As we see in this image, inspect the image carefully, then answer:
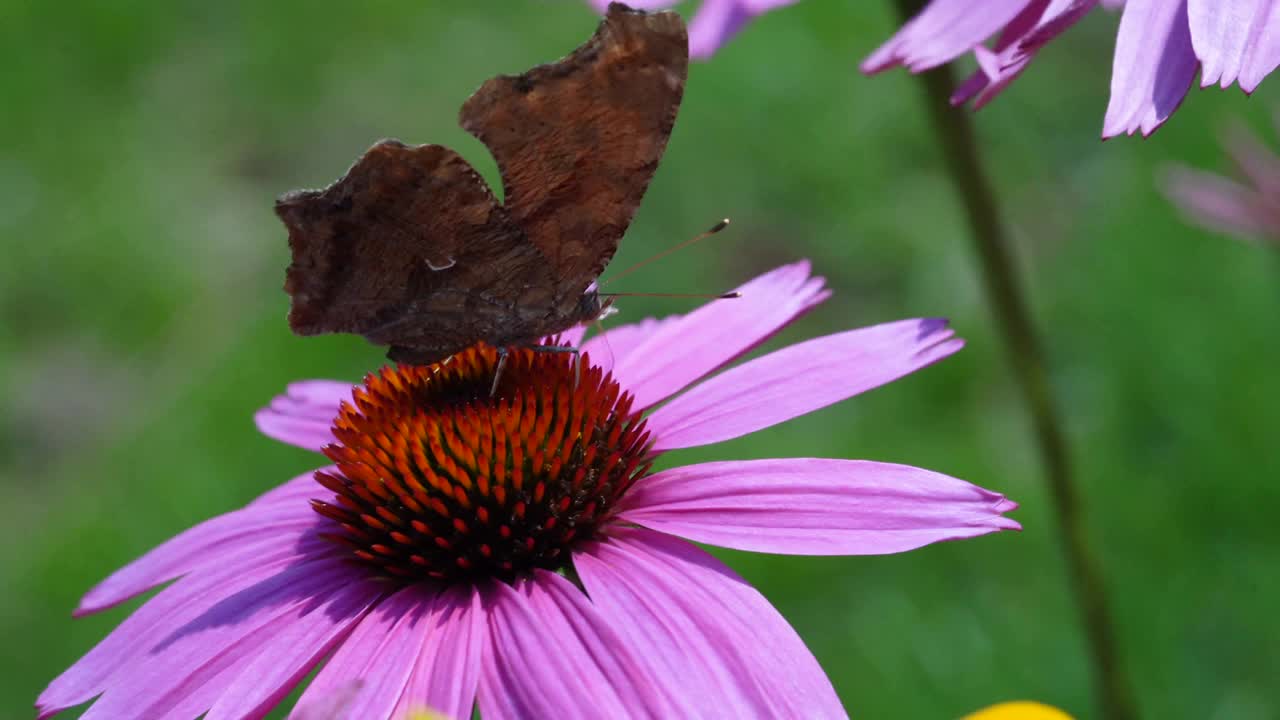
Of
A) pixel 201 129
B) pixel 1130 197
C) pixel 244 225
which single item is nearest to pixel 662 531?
pixel 1130 197

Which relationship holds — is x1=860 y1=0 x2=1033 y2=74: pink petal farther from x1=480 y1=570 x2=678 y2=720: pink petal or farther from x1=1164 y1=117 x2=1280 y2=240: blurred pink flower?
x1=1164 y1=117 x2=1280 y2=240: blurred pink flower

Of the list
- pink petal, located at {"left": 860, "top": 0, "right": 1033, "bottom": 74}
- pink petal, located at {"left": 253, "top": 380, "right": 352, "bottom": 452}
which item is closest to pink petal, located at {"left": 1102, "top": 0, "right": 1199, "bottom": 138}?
pink petal, located at {"left": 860, "top": 0, "right": 1033, "bottom": 74}

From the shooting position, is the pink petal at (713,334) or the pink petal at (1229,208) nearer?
the pink petal at (713,334)

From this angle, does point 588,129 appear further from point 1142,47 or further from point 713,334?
point 1142,47

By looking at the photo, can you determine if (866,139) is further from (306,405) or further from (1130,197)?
(306,405)

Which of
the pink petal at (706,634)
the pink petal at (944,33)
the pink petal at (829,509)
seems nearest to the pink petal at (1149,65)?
the pink petal at (944,33)

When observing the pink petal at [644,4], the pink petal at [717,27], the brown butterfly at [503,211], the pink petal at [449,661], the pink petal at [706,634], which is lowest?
the pink petal at [706,634]

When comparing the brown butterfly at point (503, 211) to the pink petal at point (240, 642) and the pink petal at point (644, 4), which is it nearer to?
the pink petal at point (240, 642)

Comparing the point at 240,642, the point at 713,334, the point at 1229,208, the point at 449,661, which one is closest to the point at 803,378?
the point at 713,334
